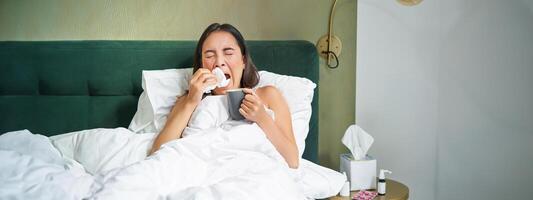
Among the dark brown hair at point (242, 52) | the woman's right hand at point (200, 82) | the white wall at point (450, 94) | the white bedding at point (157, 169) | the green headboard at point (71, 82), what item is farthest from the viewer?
the white wall at point (450, 94)

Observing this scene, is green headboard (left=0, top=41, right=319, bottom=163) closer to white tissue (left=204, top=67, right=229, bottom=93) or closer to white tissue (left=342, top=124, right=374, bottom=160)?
white tissue (left=204, top=67, right=229, bottom=93)

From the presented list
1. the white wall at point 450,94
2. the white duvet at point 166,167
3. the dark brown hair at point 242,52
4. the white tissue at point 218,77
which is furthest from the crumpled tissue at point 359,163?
the white tissue at point 218,77

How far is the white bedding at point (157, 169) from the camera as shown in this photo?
44.7 inches

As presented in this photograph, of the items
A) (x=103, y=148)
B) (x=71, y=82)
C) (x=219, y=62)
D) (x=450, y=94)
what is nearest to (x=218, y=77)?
(x=219, y=62)

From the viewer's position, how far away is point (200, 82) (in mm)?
1652

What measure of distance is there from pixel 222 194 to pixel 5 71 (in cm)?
126

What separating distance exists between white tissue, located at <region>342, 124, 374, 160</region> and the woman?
376 mm

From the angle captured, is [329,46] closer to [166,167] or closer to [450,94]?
[450,94]

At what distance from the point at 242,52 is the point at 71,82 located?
2.41 feet

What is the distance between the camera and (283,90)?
1857 millimetres

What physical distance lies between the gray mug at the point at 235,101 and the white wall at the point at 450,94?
86 cm

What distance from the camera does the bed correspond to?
74.0 inches

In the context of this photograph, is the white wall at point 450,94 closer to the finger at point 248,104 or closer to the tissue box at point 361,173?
the tissue box at point 361,173

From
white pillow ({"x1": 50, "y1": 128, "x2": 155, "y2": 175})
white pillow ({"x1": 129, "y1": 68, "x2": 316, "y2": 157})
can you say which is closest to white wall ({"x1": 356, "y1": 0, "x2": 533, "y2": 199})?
white pillow ({"x1": 129, "y1": 68, "x2": 316, "y2": 157})
